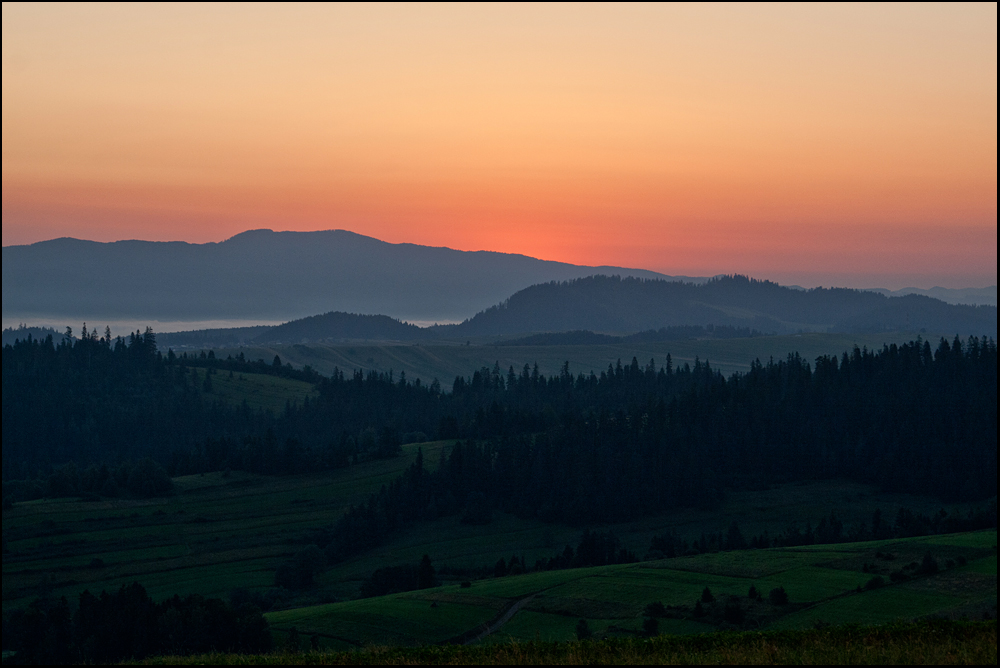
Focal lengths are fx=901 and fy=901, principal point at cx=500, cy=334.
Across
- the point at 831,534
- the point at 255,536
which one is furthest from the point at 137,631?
the point at 831,534

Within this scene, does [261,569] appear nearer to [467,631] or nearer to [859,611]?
[467,631]

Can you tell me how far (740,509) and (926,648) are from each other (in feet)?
522

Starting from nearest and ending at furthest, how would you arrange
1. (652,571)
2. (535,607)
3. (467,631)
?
1. (467,631)
2. (535,607)
3. (652,571)

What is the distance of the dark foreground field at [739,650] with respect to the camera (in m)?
28.6

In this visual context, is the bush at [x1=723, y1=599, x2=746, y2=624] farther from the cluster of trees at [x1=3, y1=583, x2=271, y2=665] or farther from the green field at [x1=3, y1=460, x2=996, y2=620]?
the green field at [x1=3, y1=460, x2=996, y2=620]

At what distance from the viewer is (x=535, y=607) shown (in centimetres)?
10019

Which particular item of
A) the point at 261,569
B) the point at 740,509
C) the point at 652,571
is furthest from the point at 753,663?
the point at 740,509

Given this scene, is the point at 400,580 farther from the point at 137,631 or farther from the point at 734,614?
the point at 734,614

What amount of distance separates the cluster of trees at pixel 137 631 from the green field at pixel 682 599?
701 centimetres

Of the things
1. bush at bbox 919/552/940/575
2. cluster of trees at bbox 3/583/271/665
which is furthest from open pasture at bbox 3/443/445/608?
bush at bbox 919/552/940/575

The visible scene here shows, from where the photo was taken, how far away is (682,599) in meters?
98.5

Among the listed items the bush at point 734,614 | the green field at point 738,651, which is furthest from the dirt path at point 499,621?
the green field at point 738,651

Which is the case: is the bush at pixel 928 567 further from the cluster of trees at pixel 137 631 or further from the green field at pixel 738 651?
the green field at pixel 738 651

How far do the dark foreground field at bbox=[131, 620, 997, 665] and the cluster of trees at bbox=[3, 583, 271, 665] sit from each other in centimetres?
5154
